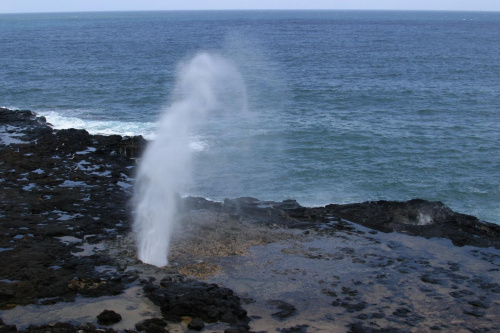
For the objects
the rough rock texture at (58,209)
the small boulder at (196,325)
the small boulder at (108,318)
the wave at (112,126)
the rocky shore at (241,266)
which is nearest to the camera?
the small boulder at (196,325)

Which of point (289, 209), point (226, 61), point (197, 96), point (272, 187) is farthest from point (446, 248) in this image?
point (226, 61)

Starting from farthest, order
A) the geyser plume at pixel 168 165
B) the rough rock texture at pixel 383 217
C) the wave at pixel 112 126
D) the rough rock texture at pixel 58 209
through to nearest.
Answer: the wave at pixel 112 126 < the rough rock texture at pixel 383 217 < the geyser plume at pixel 168 165 < the rough rock texture at pixel 58 209

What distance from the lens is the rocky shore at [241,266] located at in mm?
19359

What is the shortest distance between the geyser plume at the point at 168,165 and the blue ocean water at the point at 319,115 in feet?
5.08

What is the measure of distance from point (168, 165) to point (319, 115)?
74.3 feet

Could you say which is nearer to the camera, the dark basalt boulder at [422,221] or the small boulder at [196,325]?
the small boulder at [196,325]

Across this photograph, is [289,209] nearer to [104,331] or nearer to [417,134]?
[104,331]

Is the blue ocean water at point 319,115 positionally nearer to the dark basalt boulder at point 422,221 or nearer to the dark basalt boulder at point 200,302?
the dark basalt boulder at point 422,221

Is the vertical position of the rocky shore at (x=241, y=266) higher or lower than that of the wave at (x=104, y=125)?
lower

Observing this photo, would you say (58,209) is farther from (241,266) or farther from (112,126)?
(112,126)

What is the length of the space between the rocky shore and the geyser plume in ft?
2.53

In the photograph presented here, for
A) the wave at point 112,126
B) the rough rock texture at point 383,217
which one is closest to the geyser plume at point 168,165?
the wave at point 112,126

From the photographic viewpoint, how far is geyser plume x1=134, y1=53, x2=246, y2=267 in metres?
25.6

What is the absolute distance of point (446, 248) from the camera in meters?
26.0
